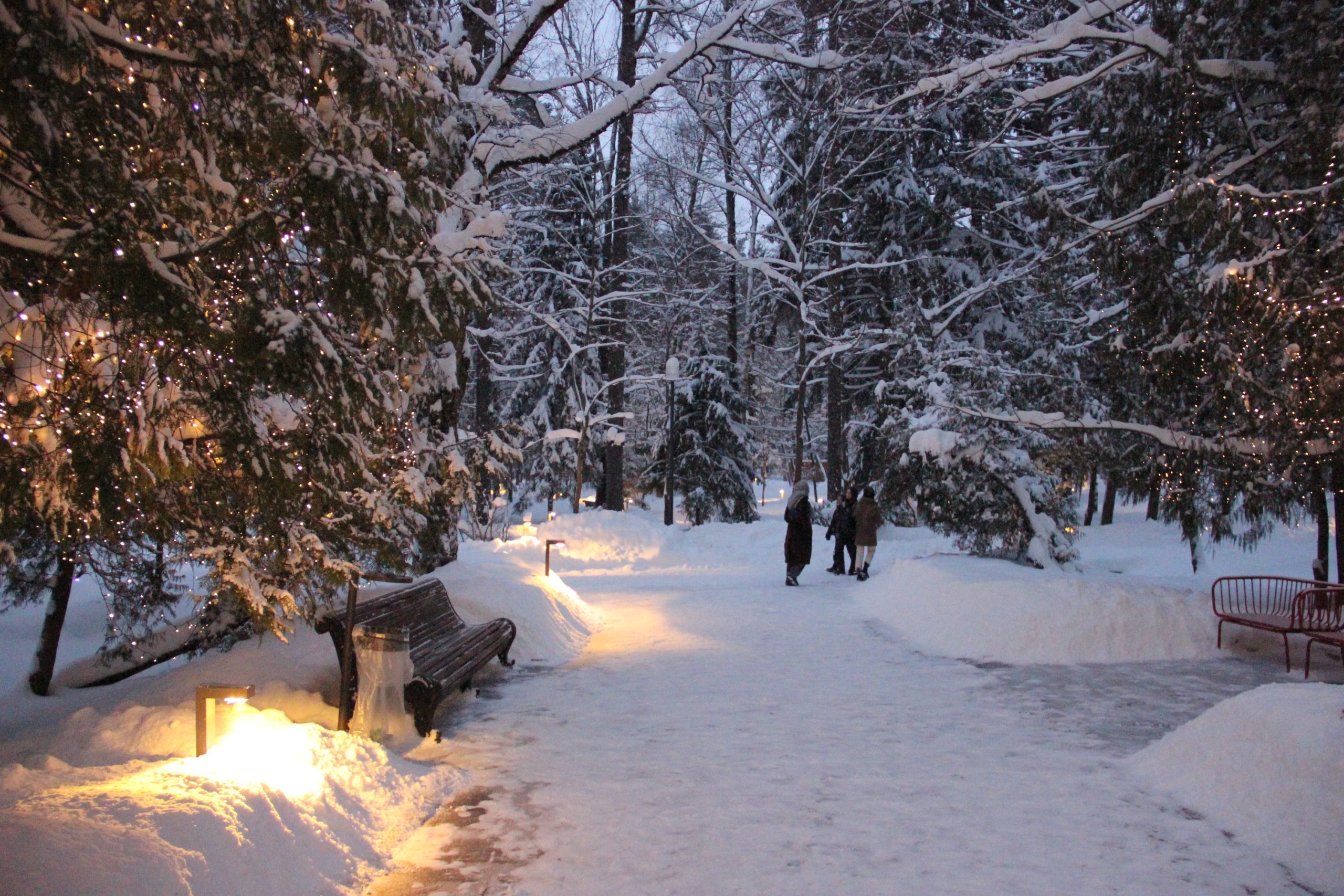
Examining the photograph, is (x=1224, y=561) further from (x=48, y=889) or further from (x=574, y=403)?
(x=48, y=889)

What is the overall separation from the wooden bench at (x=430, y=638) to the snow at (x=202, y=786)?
1.14 feet

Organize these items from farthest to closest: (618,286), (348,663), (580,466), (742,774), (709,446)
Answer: (709,446) → (618,286) → (580,466) → (348,663) → (742,774)

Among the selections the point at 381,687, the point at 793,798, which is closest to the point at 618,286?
the point at 381,687

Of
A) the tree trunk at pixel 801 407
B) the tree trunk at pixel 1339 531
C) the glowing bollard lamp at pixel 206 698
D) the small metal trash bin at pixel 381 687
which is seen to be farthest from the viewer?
the tree trunk at pixel 801 407

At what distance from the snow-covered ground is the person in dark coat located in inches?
220

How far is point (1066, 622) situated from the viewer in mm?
9656

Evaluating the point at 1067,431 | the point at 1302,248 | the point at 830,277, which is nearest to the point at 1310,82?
the point at 1302,248

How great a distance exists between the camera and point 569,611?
11133 mm

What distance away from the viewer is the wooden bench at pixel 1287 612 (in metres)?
8.41

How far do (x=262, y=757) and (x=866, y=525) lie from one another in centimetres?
1299

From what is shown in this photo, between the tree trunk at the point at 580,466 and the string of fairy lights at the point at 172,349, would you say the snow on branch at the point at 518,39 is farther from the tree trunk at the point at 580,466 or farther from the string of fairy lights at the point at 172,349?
the tree trunk at the point at 580,466

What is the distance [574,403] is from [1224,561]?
1809 cm

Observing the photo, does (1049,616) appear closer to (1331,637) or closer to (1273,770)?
(1331,637)

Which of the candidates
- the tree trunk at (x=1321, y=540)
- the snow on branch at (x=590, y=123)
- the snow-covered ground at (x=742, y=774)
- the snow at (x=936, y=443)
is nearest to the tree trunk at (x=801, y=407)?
the snow at (x=936, y=443)
